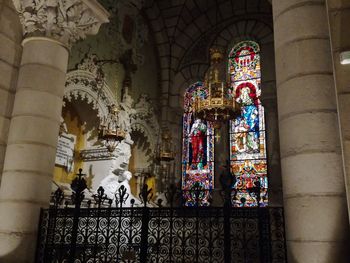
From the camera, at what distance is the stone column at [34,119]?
6008 mm

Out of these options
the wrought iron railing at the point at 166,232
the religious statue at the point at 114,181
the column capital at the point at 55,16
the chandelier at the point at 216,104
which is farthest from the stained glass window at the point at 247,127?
the wrought iron railing at the point at 166,232

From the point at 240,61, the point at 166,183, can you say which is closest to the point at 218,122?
the point at 166,183

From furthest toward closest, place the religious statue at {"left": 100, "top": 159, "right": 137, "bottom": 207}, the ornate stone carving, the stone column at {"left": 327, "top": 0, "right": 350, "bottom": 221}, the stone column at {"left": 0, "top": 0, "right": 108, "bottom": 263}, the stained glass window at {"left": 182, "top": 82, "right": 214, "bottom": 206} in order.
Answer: the stained glass window at {"left": 182, "top": 82, "right": 214, "bottom": 206} < the ornate stone carving < the religious statue at {"left": 100, "top": 159, "right": 137, "bottom": 207} < the stone column at {"left": 0, "top": 0, "right": 108, "bottom": 263} < the stone column at {"left": 327, "top": 0, "right": 350, "bottom": 221}

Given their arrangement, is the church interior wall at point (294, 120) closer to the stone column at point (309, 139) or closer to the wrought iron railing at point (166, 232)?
the stone column at point (309, 139)

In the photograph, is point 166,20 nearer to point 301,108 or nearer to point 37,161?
point 37,161

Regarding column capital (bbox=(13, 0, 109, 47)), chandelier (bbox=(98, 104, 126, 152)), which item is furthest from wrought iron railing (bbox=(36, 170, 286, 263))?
chandelier (bbox=(98, 104, 126, 152))

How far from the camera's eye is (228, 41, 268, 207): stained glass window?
1463 cm

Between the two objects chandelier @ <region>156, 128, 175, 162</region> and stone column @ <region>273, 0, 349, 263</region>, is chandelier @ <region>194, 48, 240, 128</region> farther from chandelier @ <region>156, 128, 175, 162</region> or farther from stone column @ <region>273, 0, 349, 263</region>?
stone column @ <region>273, 0, 349, 263</region>

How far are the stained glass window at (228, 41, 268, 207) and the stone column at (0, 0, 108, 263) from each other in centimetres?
893

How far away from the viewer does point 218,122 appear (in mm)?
11500

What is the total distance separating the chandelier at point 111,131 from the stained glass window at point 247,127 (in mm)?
5248

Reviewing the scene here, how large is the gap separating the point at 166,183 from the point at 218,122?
14.8ft

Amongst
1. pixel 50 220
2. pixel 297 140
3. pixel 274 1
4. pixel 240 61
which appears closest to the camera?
pixel 297 140

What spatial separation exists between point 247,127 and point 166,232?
10440 mm
